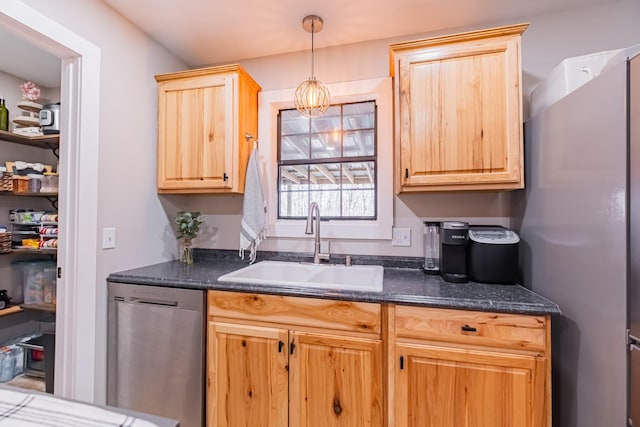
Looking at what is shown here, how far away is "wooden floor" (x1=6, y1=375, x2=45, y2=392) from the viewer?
2199 mm

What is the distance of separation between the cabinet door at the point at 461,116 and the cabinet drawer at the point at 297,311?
2.37 ft

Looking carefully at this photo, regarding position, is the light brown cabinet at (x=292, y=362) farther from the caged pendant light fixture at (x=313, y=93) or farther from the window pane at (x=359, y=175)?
the caged pendant light fixture at (x=313, y=93)

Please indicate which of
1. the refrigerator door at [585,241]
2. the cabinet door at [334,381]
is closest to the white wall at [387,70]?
the refrigerator door at [585,241]

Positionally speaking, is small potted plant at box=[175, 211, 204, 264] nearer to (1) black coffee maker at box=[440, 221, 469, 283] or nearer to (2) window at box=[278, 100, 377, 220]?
(2) window at box=[278, 100, 377, 220]

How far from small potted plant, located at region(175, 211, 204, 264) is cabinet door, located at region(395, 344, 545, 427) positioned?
1.53 meters

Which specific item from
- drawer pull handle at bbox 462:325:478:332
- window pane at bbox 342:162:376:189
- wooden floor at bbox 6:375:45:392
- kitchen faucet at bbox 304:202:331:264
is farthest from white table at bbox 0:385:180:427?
wooden floor at bbox 6:375:45:392

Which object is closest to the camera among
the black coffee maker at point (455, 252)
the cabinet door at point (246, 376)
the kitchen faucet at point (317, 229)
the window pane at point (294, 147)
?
the cabinet door at point (246, 376)

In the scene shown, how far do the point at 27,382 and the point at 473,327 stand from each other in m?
3.14

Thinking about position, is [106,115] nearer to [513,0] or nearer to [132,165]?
[132,165]

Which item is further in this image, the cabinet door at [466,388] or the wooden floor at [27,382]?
the wooden floor at [27,382]

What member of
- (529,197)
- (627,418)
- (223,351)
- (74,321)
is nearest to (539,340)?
(627,418)

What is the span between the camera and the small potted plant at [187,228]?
2.04 meters

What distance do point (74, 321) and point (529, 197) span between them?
240 centimetres

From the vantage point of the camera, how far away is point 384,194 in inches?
75.8
